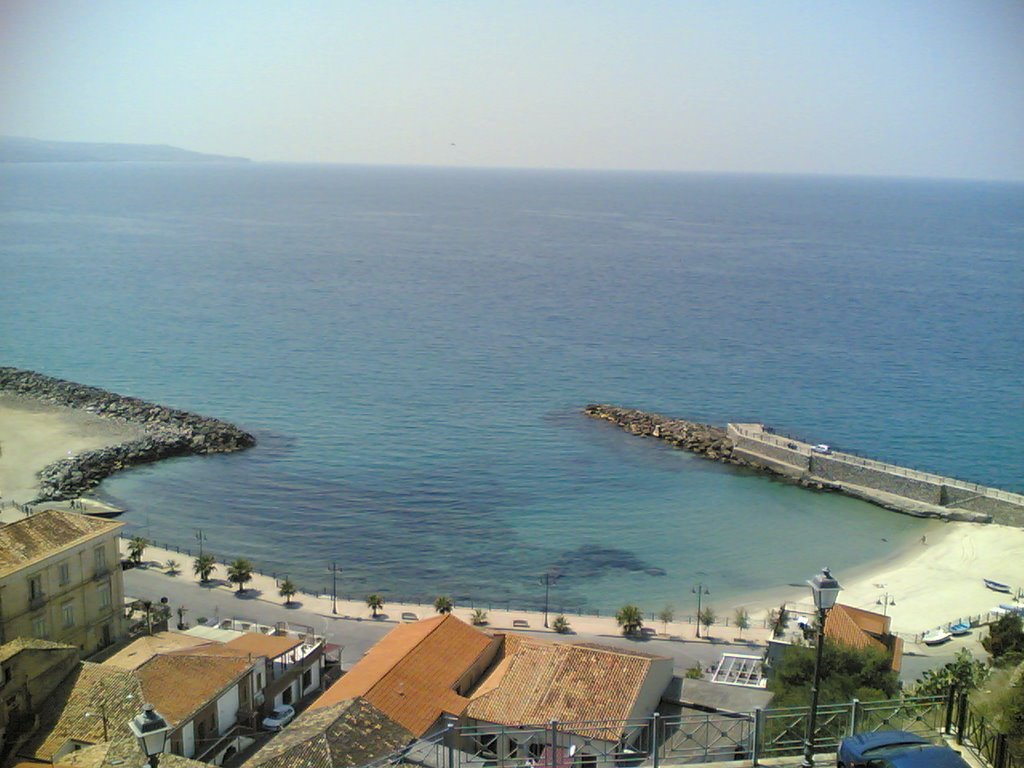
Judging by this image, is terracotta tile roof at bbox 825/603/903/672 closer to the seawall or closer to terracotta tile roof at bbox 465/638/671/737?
terracotta tile roof at bbox 465/638/671/737

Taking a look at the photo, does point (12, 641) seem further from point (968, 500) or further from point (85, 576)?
point (968, 500)

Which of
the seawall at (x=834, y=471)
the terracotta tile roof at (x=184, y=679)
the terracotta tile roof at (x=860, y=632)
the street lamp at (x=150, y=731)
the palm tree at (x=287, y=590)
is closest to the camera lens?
the street lamp at (x=150, y=731)

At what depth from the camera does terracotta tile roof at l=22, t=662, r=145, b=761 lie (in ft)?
55.9

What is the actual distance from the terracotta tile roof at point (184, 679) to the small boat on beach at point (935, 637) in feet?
62.9

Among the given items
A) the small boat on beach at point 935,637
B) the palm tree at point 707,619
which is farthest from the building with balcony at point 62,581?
the small boat on beach at point 935,637

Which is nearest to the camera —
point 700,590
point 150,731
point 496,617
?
point 150,731

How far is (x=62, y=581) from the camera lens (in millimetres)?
22031

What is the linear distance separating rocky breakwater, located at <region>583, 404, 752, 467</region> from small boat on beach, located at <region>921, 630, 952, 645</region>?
20484 mm

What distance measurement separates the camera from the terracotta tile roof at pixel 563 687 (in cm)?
1953

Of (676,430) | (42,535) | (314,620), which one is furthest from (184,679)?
(676,430)

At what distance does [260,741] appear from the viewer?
19.6m

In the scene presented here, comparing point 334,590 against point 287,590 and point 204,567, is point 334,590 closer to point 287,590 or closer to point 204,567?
point 287,590

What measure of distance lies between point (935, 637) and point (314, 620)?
59.9 ft

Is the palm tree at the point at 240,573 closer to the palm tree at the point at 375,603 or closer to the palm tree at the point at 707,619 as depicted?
the palm tree at the point at 375,603
